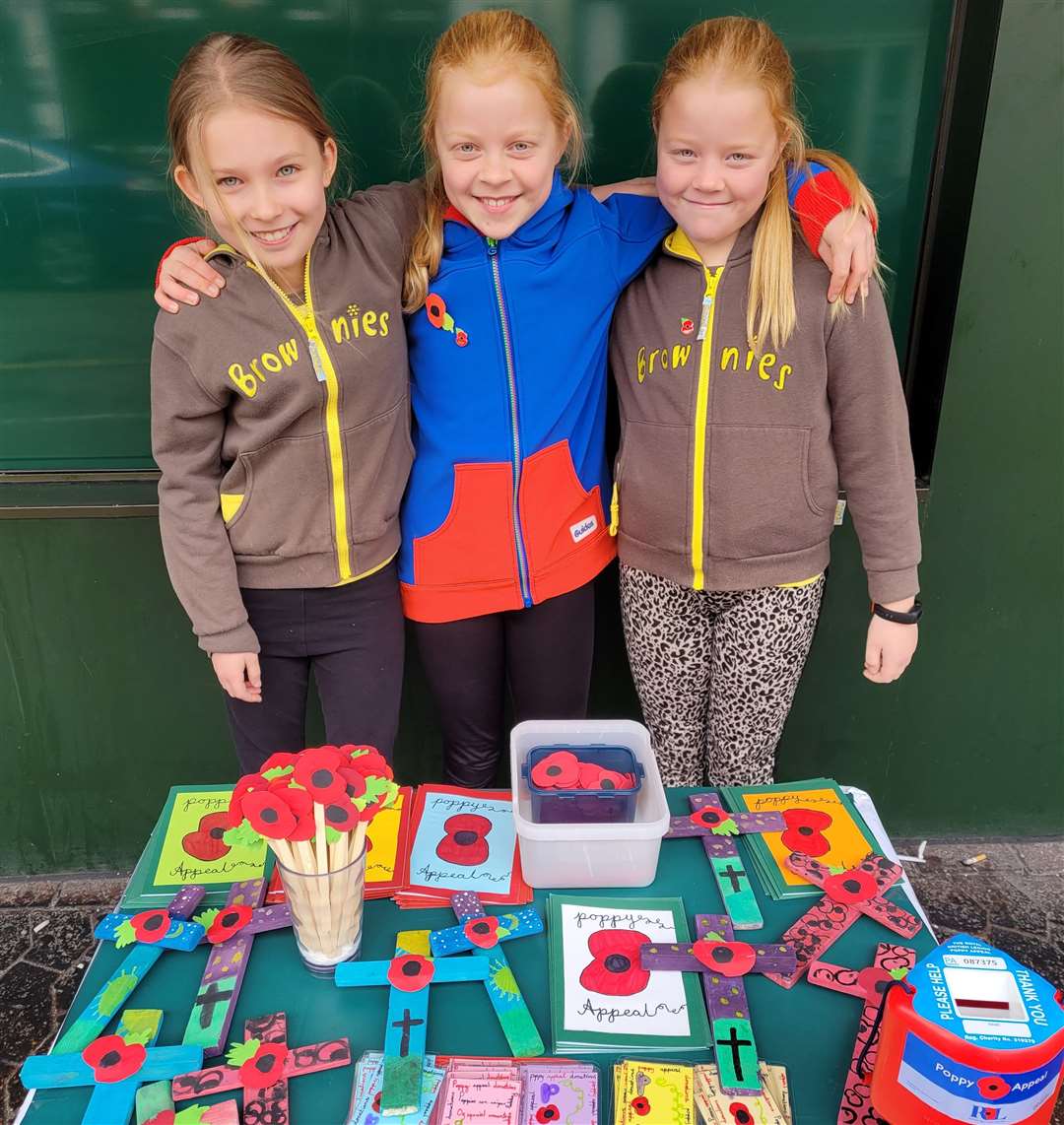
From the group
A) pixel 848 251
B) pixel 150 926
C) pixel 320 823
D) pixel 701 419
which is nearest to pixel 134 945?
pixel 150 926

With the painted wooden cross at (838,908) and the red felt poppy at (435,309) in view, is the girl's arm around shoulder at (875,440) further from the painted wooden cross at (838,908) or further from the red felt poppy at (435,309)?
the red felt poppy at (435,309)

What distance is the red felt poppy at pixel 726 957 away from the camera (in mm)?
1279

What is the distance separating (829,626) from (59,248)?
2.03m

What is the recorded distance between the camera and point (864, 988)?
1261 mm

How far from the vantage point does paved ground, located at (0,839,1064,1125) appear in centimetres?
224

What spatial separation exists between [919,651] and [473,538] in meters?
1.35

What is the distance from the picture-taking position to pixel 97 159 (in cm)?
204

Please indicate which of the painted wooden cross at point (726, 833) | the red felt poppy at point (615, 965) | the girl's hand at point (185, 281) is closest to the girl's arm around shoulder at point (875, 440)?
the painted wooden cross at point (726, 833)

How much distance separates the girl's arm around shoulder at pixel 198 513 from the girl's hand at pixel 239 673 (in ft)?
0.06

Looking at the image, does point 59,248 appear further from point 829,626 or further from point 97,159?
point 829,626

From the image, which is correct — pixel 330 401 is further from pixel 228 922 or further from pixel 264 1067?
pixel 264 1067

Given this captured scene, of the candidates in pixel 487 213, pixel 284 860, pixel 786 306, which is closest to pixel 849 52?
pixel 786 306

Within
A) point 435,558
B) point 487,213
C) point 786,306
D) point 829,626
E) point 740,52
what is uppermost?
point 740,52

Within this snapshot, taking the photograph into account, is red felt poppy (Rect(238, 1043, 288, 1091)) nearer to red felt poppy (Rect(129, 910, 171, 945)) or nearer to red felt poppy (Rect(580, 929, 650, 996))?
red felt poppy (Rect(129, 910, 171, 945))
